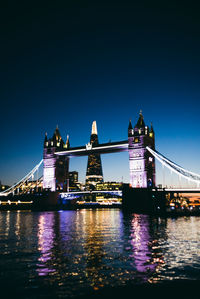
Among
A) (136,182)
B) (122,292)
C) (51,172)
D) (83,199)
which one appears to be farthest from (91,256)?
(83,199)

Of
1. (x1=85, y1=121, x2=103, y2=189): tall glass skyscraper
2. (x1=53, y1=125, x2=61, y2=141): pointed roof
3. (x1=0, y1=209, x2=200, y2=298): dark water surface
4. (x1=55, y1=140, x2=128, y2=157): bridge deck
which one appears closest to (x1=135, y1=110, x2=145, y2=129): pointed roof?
(x1=55, y1=140, x2=128, y2=157): bridge deck

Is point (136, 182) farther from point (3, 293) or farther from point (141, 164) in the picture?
point (3, 293)

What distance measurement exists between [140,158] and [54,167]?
27991mm

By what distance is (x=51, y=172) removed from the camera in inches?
3159

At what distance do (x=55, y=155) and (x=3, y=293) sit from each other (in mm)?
74794

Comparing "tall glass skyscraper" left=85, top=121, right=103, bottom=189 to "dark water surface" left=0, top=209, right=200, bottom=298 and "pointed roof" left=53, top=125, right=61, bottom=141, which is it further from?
"dark water surface" left=0, top=209, right=200, bottom=298

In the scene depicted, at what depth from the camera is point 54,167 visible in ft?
262

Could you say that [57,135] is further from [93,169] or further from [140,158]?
[93,169]

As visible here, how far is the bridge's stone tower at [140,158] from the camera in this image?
62.4 metres

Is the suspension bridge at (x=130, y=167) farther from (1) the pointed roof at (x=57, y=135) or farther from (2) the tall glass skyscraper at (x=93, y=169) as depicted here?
(2) the tall glass skyscraper at (x=93, y=169)

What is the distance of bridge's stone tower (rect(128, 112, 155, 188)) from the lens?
205 ft

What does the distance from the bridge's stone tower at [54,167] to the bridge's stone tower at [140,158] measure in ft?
82.5

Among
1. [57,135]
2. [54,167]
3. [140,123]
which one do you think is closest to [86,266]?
[140,123]

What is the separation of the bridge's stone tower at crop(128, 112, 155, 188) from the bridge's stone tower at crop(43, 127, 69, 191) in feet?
82.5
